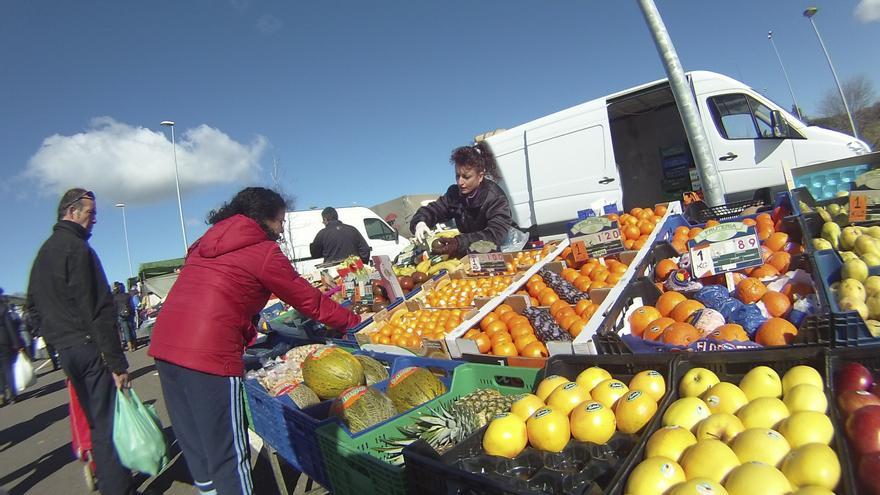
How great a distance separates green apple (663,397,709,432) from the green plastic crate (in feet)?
2.43

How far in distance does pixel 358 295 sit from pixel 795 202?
12.1 ft

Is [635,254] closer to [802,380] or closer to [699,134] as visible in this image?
[802,380]

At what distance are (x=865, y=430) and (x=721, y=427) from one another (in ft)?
1.06

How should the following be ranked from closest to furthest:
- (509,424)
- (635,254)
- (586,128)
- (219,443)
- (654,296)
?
(509,424), (219,443), (654,296), (635,254), (586,128)

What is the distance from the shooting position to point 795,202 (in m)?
3.28

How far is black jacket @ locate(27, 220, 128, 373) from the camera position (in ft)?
10.3

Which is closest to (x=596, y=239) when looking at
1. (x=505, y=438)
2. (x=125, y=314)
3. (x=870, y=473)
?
(x=505, y=438)

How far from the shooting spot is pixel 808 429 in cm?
124

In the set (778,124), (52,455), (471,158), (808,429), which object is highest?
(778,124)

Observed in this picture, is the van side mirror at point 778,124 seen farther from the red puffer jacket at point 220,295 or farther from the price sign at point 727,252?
the red puffer jacket at point 220,295

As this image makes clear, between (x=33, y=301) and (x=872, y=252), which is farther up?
(x=33, y=301)

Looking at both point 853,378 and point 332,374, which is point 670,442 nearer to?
point 853,378

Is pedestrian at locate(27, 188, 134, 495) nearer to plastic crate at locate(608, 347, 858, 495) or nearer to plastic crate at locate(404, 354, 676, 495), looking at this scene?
plastic crate at locate(404, 354, 676, 495)

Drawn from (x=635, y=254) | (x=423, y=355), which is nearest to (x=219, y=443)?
(x=423, y=355)
